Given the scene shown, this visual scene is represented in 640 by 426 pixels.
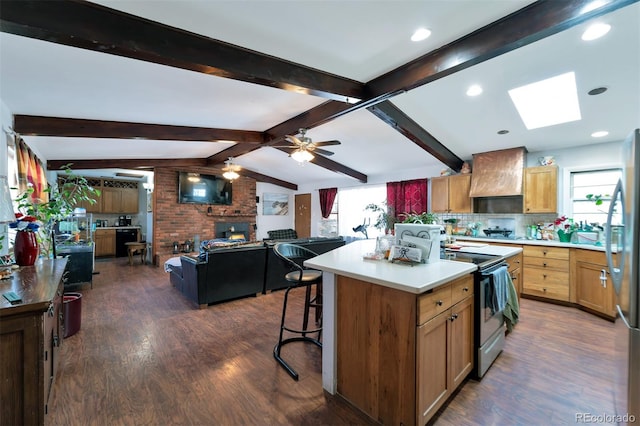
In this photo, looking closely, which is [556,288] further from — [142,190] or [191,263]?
[142,190]

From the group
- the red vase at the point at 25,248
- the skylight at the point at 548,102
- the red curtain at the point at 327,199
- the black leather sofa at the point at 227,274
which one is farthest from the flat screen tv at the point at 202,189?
the skylight at the point at 548,102

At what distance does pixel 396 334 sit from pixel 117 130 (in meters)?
4.30

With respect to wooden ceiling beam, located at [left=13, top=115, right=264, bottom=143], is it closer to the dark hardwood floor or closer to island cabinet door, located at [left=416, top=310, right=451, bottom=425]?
the dark hardwood floor

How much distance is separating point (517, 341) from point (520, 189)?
267cm

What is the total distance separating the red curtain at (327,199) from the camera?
807 cm

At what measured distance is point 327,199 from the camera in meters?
8.18

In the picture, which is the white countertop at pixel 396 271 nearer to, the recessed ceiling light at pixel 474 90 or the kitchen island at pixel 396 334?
the kitchen island at pixel 396 334

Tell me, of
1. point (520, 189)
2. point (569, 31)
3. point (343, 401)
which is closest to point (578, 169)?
point (520, 189)

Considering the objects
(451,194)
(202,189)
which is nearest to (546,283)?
(451,194)

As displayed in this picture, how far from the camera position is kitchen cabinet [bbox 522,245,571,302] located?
3820 millimetres

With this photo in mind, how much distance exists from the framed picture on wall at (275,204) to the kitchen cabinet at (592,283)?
749 cm

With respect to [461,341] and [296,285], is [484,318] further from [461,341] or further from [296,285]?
[296,285]

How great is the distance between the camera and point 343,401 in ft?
6.22

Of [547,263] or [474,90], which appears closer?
[474,90]
